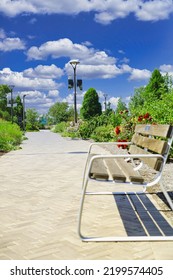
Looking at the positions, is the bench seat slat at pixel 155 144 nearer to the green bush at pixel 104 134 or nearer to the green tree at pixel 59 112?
the green bush at pixel 104 134

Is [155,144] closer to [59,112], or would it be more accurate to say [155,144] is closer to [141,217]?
[141,217]

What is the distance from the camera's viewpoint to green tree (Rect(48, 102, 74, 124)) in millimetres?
78700

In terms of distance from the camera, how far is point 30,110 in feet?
271

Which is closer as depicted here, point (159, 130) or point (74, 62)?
point (159, 130)

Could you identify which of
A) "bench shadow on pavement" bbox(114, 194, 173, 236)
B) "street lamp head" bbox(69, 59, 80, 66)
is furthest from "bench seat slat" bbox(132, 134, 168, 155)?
"street lamp head" bbox(69, 59, 80, 66)

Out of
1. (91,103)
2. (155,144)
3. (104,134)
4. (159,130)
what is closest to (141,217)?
(155,144)

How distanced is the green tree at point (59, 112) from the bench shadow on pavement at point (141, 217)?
234 feet

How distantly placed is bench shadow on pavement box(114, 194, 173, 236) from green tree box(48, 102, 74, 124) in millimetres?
71195

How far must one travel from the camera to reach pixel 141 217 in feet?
14.9

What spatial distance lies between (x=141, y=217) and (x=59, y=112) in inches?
3092

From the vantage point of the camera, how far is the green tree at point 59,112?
258 feet

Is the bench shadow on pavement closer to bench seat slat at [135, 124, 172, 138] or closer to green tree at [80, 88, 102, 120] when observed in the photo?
bench seat slat at [135, 124, 172, 138]
